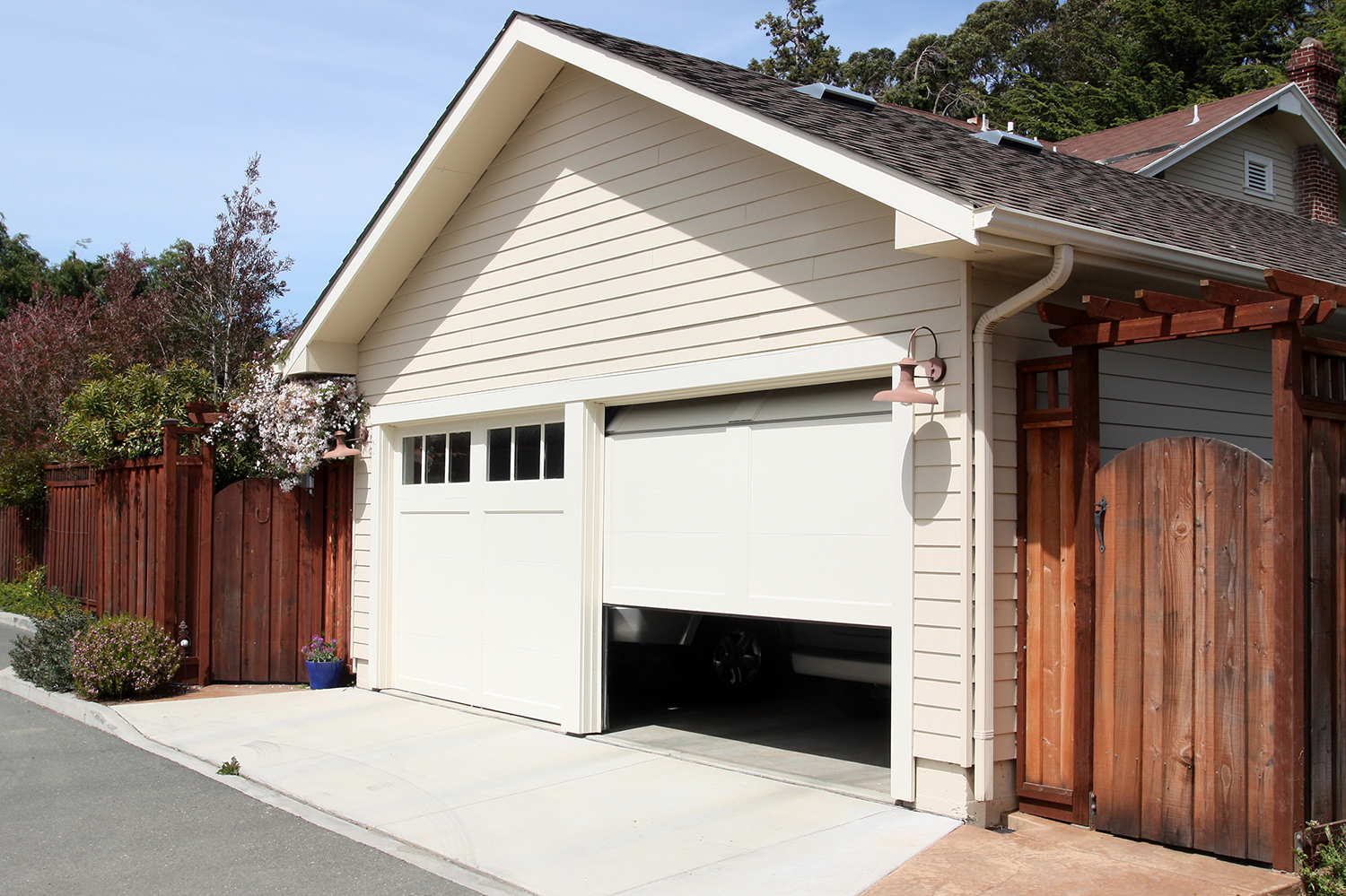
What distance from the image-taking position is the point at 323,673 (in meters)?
10.9


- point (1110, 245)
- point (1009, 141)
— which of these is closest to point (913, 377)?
point (1110, 245)

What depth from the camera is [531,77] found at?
899 cm

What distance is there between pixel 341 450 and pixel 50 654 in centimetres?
330

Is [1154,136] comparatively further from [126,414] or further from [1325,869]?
[126,414]

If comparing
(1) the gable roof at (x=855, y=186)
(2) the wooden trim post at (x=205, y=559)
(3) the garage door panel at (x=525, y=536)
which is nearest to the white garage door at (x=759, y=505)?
(3) the garage door panel at (x=525, y=536)

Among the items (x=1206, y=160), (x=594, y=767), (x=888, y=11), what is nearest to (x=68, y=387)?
(x=594, y=767)

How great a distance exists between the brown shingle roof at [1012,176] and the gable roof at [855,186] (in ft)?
0.09

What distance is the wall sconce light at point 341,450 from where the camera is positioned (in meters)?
10.7

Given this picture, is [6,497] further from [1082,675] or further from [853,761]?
[1082,675]

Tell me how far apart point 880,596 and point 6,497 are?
15.6 meters

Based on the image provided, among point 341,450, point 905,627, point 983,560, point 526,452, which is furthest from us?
point 341,450

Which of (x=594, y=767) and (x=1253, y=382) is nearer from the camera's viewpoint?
(x=594, y=767)

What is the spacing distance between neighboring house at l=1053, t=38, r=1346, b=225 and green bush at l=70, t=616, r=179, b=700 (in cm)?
1455

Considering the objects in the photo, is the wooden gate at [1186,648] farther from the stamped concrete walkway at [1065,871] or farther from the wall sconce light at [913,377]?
the wall sconce light at [913,377]
